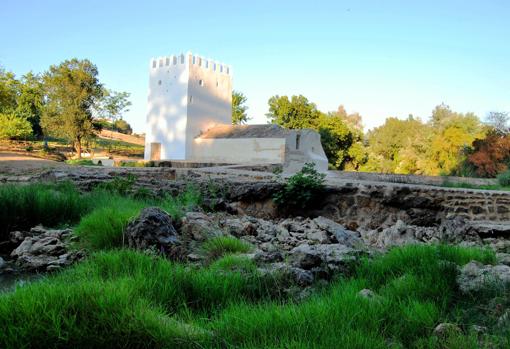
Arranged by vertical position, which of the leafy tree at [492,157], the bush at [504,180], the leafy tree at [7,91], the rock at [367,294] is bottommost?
the rock at [367,294]

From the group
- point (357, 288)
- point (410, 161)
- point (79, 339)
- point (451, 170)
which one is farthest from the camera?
point (410, 161)

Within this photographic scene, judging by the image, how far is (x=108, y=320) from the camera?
85.0 inches

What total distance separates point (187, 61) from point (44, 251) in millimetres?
26136

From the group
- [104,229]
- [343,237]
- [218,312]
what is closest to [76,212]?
[104,229]

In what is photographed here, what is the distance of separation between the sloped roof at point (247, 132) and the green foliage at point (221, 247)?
70.6 feet

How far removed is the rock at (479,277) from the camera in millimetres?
2941

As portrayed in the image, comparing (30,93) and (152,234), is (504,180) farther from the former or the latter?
(30,93)

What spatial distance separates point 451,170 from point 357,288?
27258 mm

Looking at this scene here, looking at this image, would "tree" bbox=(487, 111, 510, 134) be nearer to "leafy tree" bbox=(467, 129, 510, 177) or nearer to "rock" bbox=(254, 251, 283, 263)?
"leafy tree" bbox=(467, 129, 510, 177)

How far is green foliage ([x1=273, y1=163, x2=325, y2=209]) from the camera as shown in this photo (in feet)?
27.0

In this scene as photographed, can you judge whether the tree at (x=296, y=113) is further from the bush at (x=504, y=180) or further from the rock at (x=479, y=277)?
the rock at (x=479, y=277)

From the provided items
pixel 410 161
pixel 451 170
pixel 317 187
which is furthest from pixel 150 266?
pixel 410 161

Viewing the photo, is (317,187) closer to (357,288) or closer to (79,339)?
(357,288)

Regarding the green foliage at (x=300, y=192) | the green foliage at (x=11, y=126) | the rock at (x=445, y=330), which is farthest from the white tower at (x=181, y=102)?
the rock at (x=445, y=330)
